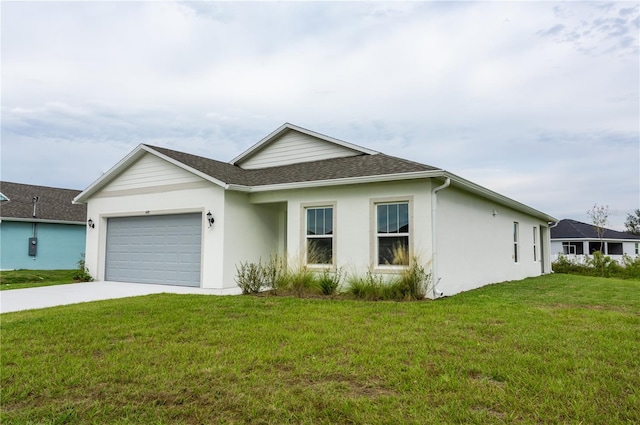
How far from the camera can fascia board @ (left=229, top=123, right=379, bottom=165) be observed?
44.8 feet

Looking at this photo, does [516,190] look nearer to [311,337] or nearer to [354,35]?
[354,35]

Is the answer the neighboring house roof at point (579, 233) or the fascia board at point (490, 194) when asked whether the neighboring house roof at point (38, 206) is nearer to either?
the fascia board at point (490, 194)

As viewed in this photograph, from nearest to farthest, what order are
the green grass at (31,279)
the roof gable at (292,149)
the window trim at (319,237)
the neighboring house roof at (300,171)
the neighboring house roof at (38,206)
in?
the neighboring house roof at (300,171)
the window trim at (319,237)
the green grass at (31,279)
the roof gable at (292,149)
the neighboring house roof at (38,206)

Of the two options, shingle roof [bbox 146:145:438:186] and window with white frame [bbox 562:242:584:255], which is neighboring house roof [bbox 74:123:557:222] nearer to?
shingle roof [bbox 146:145:438:186]

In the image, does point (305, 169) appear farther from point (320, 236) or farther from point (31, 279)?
point (31, 279)

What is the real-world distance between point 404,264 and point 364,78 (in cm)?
703

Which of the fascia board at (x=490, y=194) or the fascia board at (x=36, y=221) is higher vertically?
the fascia board at (x=490, y=194)

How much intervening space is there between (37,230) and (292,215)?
1472cm

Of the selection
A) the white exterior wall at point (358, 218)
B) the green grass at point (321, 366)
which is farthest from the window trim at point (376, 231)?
the green grass at point (321, 366)

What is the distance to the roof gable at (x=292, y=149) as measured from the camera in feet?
46.1

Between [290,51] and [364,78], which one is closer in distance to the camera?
[290,51]

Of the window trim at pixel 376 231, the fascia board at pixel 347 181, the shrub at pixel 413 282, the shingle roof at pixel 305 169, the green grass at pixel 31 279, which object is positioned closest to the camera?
the shrub at pixel 413 282

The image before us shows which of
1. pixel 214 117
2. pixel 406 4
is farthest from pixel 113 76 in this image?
pixel 406 4

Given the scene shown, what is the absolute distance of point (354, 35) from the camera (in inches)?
473
